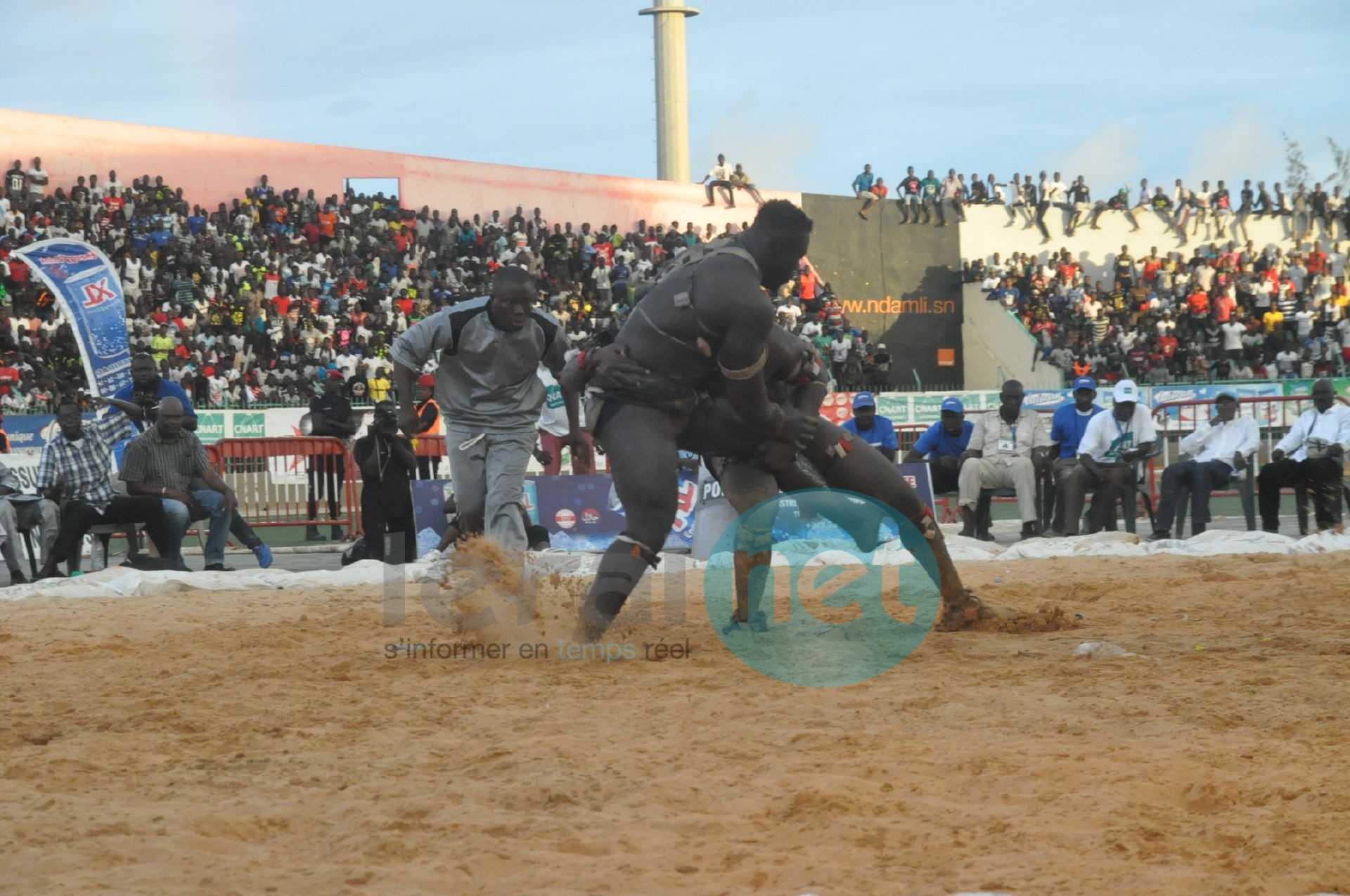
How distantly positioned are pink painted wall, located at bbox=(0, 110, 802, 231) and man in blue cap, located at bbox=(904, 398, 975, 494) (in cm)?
2202

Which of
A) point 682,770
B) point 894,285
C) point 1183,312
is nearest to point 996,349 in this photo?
point 894,285

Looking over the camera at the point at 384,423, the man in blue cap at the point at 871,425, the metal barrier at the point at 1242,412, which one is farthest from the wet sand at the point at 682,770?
the metal barrier at the point at 1242,412

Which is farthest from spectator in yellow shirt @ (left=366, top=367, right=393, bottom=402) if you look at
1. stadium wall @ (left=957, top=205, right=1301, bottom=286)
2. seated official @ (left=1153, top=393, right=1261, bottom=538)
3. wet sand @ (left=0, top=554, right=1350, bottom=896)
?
stadium wall @ (left=957, top=205, right=1301, bottom=286)

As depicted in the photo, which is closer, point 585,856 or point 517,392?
point 585,856

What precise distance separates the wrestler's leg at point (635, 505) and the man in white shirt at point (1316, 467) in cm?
889

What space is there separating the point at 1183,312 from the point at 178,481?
99.8 feet

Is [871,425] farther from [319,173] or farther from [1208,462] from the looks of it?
[319,173]

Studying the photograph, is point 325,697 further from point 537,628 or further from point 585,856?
point 585,856

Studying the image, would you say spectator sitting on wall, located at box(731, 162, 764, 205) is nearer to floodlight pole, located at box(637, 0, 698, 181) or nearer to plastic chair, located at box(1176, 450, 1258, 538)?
floodlight pole, located at box(637, 0, 698, 181)

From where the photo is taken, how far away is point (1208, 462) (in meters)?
13.5

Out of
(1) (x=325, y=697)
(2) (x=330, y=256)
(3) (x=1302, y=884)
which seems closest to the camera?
(3) (x=1302, y=884)

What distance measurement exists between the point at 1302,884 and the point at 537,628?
4100 millimetres

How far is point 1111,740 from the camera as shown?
4.07 meters

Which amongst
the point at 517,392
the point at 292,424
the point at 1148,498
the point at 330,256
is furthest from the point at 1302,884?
the point at 330,256
